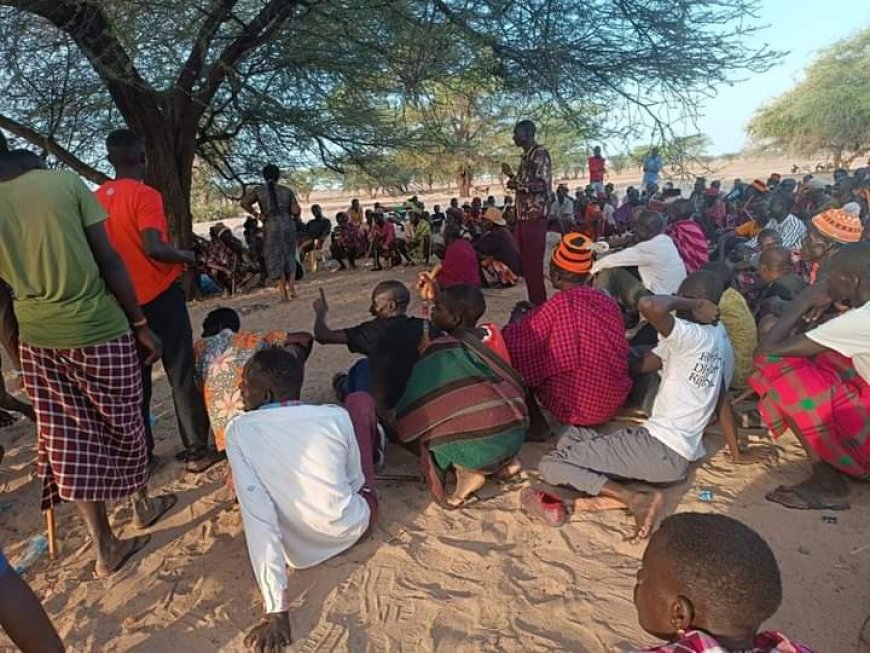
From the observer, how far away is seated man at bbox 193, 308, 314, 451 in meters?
3.28

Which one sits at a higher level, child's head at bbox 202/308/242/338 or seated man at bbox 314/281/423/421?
child's head at bbox 202/308/242/338

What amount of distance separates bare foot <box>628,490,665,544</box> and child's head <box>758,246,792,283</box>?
2.47m

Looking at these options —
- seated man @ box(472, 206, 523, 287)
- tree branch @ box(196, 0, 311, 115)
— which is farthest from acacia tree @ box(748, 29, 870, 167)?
tree branch @ box(196, 0, 311, 115)

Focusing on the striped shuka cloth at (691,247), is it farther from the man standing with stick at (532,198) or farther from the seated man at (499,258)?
the seated man at (499,258)

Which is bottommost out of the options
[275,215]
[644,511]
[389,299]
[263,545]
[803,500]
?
[803,500]

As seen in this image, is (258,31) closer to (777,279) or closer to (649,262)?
(649,262)

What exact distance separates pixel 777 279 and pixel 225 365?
3.67 meters

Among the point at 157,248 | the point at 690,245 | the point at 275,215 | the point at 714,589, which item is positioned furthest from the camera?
the point at 275,215

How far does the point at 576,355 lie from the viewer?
3.43m

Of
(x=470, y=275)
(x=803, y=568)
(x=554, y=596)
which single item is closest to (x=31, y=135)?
(x=470, y=275)

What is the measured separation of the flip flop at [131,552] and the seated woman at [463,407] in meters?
1.28

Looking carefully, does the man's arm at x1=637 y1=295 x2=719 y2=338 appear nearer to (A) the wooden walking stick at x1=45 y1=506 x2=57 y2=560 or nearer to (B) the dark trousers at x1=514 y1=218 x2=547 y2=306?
(A) the wooden walking stick at x1=45 y1=506 x2=57 y2=560

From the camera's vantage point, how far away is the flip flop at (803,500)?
2.94m

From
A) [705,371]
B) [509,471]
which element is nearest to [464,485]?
[509,471]
